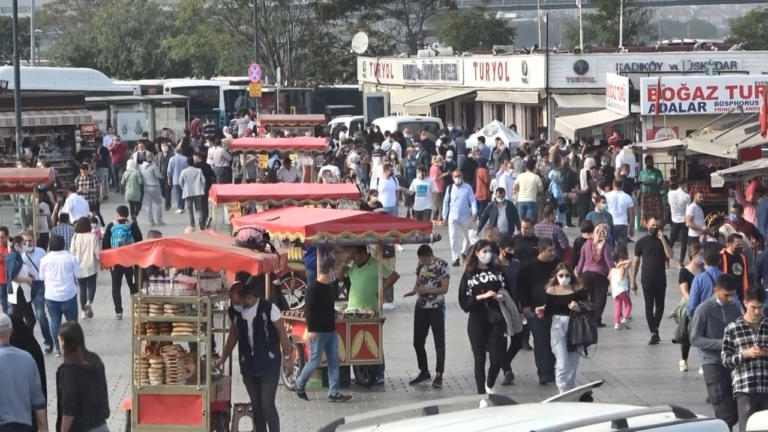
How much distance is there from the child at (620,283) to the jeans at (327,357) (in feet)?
15.6

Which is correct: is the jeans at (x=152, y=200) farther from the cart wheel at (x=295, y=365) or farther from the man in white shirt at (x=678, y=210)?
the cart wheel at (x=295, y=365)

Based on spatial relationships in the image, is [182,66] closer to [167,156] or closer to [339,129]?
[339,129]

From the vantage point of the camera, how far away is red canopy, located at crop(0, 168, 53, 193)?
22.2 metres

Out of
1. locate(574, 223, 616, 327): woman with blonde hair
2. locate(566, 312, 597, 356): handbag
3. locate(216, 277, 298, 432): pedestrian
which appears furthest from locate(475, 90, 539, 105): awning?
locate(216, 277, 298, 432): pedestrian

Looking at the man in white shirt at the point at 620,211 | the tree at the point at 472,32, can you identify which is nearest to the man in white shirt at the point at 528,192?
the man in white shirt at the point at 620,211

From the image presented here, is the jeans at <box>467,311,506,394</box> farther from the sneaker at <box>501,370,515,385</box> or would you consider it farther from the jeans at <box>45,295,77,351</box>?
the jeans at <box>45,295,77,351</box>

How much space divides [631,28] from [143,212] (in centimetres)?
5632

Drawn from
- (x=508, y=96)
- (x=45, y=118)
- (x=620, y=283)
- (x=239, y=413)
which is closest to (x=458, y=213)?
(x=620, y=283)

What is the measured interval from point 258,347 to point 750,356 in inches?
142

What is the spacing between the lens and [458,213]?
24.5 metres

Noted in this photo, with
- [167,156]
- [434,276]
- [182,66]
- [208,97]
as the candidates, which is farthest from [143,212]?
[182,66]

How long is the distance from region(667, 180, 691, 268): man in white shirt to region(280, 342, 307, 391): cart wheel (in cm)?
1049

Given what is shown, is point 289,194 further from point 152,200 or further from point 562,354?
point 152,200

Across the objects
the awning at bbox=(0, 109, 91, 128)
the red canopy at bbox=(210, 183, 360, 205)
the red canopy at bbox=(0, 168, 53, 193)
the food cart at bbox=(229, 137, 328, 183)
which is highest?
the awning at bbox=(0, 109, 91, 128)
